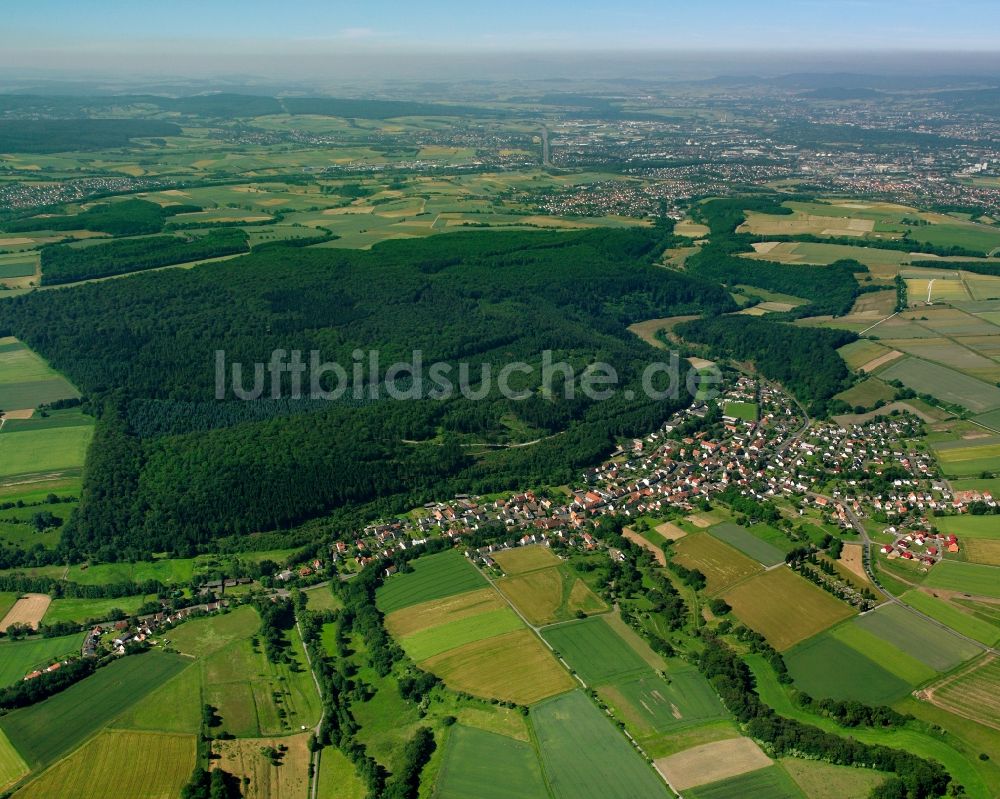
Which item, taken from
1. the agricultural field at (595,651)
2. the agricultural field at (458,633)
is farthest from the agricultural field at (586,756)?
the agricultural field at (458,633)

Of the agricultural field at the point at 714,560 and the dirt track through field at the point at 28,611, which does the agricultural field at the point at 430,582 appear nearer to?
the agricultural field at the point at 714,560

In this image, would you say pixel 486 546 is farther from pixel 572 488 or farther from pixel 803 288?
pixel 803 288

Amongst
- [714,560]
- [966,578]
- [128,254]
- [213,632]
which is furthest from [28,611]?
[128,254]

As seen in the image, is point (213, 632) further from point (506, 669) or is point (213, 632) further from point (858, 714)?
point (858, 714)

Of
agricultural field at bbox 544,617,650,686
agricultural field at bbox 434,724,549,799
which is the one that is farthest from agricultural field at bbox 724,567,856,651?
agricultural field at bbox 434,724,549,799

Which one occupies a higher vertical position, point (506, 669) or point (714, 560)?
point (714, 560)

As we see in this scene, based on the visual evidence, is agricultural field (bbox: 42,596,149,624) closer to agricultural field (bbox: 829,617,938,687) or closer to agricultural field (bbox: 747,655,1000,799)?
agricultural field (bbox: 747,655,1000,799)
